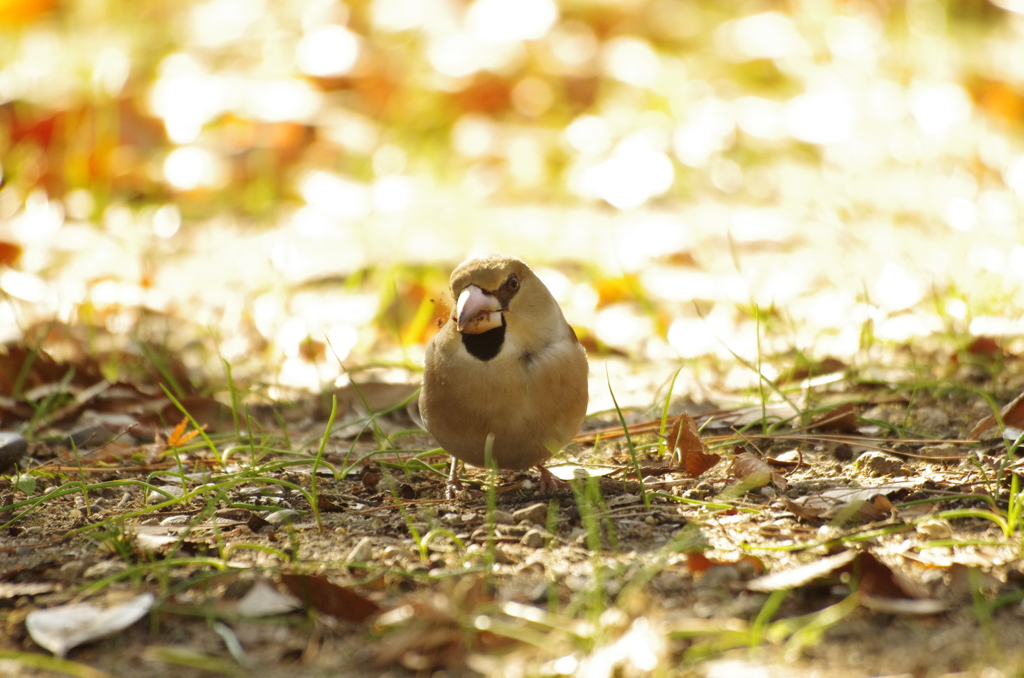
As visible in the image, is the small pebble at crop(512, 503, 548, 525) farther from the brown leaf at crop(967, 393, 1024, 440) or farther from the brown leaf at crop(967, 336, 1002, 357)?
the brown leaf at crop(967, 336, 1002, 357)

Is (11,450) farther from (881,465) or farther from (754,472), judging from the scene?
(881,465)

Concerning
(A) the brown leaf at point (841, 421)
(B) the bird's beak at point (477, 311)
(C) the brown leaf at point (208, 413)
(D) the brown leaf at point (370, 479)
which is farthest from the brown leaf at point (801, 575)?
(C) the brown leaf at point (208, 413)

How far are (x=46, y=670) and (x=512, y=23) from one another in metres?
6.52

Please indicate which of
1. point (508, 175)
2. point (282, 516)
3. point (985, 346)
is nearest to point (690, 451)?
point (282, 516)

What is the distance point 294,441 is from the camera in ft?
12.0

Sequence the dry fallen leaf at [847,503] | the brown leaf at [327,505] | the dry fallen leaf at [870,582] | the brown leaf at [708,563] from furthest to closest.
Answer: the brown leaf at [327,505]
the dry fallen leaf at [847,503]
the brown leaf at [708,563]
the dry fallen leaf at [870,582]

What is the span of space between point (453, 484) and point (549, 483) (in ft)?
0.91

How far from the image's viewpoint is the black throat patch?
9.69ft

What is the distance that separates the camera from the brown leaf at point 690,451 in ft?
10.1

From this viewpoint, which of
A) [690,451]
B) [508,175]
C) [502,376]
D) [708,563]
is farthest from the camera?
[508,175]

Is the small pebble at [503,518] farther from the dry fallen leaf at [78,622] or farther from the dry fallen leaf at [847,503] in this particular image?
the dry fallen leaf at [78,622]

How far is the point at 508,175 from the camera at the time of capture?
21.7 feet

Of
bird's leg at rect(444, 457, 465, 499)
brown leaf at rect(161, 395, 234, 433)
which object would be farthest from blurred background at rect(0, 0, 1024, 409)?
bird's leg at rect(444, 457, 465, 499)

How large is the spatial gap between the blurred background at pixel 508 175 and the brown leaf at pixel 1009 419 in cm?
61
